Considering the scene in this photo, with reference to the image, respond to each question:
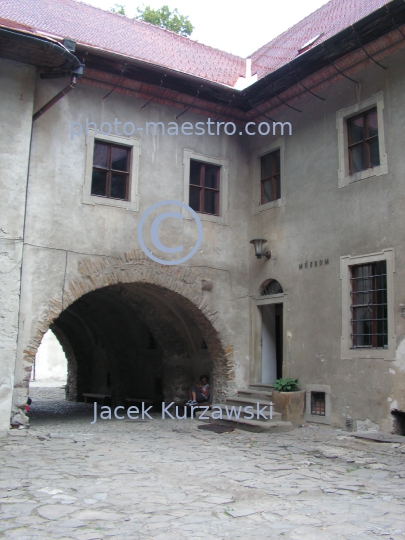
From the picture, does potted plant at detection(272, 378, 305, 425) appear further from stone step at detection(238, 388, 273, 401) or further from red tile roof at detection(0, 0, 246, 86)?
red tile roof at detection(0, 0, 246, 86)

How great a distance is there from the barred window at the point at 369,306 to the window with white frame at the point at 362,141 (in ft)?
5.52

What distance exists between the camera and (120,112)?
11.3 metres

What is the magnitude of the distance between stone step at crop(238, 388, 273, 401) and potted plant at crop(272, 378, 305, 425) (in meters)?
0.34

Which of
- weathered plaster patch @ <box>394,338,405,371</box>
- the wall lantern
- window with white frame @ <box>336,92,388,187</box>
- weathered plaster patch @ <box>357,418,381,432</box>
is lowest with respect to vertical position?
weathered plaster patch @ <box>357,418,381,432</box>

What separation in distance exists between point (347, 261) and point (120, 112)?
17.4 feet

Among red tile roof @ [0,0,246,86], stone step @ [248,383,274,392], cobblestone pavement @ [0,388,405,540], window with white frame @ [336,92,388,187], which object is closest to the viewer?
cobblestone pavement @ [0,388,405,540]

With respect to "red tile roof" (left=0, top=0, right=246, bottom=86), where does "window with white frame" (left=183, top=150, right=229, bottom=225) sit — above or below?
below

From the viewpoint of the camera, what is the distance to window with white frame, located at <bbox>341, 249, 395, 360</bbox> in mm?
9453

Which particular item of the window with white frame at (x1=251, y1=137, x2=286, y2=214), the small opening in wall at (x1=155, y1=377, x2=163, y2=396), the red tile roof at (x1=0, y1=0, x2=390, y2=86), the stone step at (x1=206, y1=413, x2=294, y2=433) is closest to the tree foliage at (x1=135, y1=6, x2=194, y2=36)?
the red tile roof at (x1=0, y1=0, x2=390, y2=86)

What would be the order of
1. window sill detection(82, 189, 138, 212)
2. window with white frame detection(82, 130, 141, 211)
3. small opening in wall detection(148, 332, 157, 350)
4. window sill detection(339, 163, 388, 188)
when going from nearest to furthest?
window sill detection(339, 163, 388, 188)
window sill detection(82, 189, 138, 212)
window with white frame detection(82, 130, 141, 211)
small opening in wall detection(148, 332, 157, 350)

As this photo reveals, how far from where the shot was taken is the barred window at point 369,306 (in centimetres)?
969

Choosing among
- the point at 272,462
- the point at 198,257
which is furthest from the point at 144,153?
the point at 272,462

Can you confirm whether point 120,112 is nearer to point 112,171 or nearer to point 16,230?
point 112,171

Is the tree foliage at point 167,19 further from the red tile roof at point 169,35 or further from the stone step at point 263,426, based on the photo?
the stone step at point 263,426
